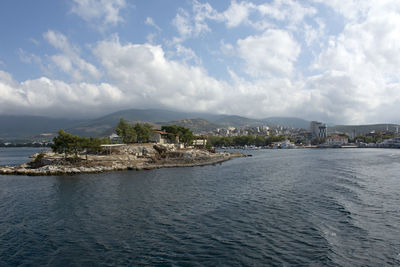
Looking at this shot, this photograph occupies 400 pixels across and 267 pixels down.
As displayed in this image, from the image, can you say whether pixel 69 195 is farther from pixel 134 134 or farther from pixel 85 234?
pixel 134 134

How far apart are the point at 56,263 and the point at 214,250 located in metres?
7.75

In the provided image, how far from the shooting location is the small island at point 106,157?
43950 mm

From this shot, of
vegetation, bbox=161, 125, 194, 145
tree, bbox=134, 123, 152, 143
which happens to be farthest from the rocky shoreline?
vegetation, bbox=161, 125, 194, 145

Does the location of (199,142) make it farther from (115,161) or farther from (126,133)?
(115,161)

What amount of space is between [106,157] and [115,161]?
13.7ft

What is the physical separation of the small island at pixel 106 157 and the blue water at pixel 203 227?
17.5 m

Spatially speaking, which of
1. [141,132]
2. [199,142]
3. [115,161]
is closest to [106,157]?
[115,161]

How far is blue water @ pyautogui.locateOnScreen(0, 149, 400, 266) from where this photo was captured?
12000 millimetres

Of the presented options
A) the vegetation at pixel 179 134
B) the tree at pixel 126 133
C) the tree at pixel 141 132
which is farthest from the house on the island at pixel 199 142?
the tree at pixel 126 133

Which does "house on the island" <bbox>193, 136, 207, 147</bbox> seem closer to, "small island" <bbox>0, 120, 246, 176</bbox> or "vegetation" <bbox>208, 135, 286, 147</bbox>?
"small island" <bbox>0, 120, 246, 176</bbox>

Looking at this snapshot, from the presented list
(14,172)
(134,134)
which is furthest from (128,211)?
(134,134)

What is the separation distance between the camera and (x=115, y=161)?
50531 mm

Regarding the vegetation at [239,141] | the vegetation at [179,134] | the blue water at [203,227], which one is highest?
the vegetation at [179,134]

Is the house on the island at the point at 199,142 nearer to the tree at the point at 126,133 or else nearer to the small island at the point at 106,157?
the small island at the point at 106,157
